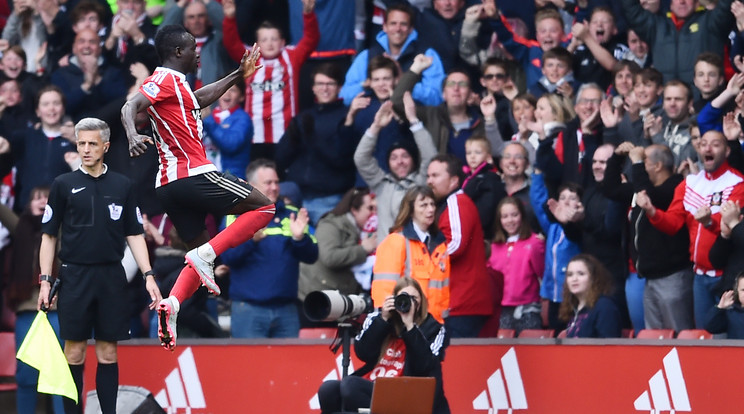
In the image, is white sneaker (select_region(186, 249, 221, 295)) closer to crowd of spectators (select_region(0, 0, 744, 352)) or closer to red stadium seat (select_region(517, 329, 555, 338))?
crowd of spectators (select_region(0, 0, 744, 352))

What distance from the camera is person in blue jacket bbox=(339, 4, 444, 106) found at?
46.6ft

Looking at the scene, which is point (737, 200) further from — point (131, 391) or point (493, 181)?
point (131, 391)

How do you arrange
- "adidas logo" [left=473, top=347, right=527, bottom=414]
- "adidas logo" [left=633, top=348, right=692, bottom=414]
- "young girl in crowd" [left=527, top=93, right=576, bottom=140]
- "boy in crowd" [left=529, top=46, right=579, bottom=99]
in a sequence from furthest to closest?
"boy in crowd" [left=529, top=46, right=579, bottom=99] < "young girl in crowd" [left=527, top=93, right=576, bottom=140] < "adidas logo" [left=473, top=347, right=527, bottom=414] < "adidas logo" [left=633, top=348, right=692, bottom=414]

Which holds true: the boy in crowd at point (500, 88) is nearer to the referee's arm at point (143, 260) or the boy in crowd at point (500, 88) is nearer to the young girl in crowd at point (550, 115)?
the young girl in crowd at point (550, 115)

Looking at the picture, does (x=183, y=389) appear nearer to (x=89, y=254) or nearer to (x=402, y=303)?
(x=89, y=254)

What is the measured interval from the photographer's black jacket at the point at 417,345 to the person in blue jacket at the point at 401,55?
15.2 feet

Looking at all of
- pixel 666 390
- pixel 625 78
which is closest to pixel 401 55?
pixel 625 78

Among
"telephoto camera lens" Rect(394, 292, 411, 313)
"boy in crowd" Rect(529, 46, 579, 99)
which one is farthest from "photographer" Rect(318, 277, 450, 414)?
"boy in crowd" Rect(529, 46, 579, 99)

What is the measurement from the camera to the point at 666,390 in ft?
33.7

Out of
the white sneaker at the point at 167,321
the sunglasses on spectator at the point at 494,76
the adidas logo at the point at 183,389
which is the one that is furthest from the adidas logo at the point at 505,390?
the sunglasses on spectator at the point at 494,76

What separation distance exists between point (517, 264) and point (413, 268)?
61.1 inches

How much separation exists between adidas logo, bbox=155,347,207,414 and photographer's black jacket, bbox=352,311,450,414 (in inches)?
91.1

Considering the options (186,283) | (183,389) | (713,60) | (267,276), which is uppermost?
(713,60)

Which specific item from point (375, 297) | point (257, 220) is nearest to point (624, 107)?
point (375, 297)
